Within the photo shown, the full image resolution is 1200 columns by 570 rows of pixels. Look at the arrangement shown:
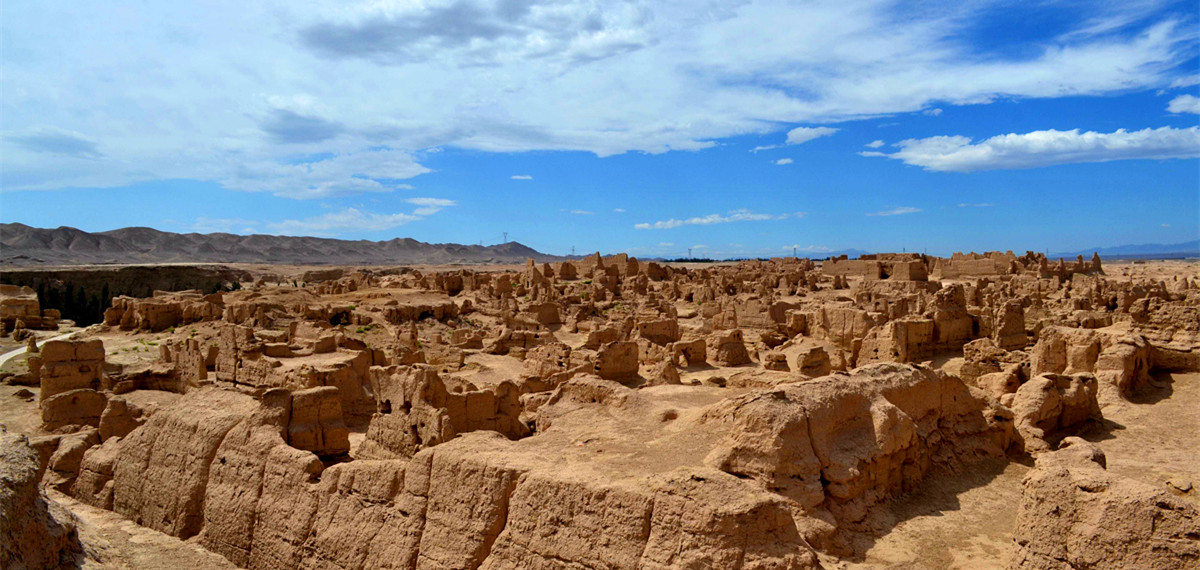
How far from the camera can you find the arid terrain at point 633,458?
20.9ft

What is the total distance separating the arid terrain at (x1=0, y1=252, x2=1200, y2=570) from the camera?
638 cm

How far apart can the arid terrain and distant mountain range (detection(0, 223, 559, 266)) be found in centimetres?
9993

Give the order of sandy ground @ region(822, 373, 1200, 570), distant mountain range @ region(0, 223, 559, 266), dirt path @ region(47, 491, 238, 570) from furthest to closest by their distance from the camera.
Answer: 1. distant mountain range @ region(0, 223, 559, 266)
2. dirt path @ region(47, 491, 238, 570)
3. sandy ground @ region(822, 373, 1200, 570)

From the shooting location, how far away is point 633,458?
8.20 meters

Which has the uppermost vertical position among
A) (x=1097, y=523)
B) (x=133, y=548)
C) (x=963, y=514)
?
(x=1097, y=523)

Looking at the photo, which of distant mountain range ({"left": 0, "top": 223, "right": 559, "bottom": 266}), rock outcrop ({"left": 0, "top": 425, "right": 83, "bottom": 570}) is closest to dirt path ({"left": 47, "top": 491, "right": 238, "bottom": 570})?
rock outcrop ({"left": 0, "top": 425, "right": 83, "bottom": 570})

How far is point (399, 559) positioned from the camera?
25.4ft

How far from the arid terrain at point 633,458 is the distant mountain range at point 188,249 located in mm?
99926

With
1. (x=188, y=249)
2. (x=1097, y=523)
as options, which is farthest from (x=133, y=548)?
(x=188, y=249)

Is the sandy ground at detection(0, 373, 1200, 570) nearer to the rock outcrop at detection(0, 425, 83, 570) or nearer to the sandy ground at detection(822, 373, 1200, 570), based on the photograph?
the sandy ground at detection(822, 373, 1200, 570)

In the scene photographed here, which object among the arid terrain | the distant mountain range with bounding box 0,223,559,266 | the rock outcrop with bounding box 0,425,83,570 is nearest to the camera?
the rock outcrop with bounding box 0,425,83,570

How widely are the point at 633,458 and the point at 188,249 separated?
160 m

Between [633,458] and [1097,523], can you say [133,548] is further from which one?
[1097,523]

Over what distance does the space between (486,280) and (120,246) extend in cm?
11183
